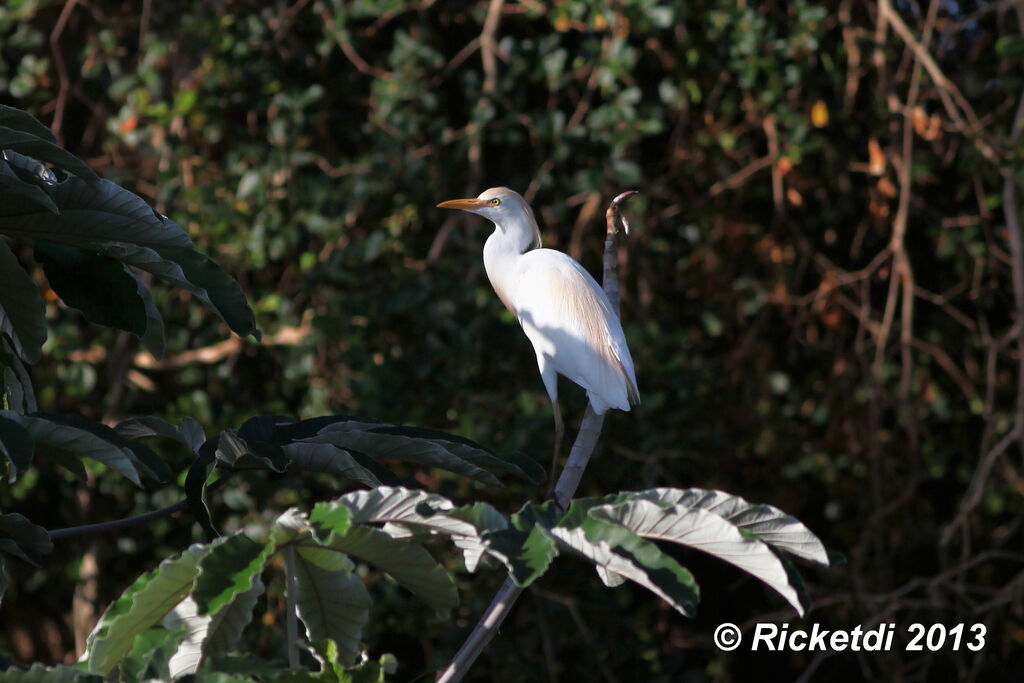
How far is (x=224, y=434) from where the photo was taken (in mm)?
988

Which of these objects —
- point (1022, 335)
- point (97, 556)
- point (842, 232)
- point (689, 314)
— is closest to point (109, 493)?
point (97, 556)

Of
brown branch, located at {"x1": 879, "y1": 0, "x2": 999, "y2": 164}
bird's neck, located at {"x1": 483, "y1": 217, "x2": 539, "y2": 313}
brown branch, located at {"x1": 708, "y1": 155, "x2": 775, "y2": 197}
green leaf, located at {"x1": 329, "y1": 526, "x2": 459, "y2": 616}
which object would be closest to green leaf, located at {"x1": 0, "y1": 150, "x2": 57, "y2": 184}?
green leaf, located at {"x1": 329, "y1": 526, "x2": 459, "y2": 616}

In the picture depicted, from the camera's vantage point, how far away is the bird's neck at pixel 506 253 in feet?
5.58

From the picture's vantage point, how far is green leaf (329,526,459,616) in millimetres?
797

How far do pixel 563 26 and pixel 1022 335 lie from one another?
124 cm

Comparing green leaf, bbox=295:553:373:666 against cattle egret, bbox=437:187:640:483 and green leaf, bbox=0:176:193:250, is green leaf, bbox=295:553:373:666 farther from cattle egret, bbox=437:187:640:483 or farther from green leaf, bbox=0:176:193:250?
cattle egret, bbox=437:187:640:483

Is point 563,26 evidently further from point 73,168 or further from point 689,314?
point 73,168

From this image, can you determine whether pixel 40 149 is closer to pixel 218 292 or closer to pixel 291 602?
pixel 218 292

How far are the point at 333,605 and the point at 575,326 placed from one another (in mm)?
738

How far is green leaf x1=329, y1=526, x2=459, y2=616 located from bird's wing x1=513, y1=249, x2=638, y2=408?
A: 0.68 metres

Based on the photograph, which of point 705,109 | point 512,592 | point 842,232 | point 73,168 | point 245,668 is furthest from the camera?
point 842,232

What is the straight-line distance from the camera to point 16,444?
2.84 ft

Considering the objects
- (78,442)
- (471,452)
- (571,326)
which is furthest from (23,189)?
(571,326)

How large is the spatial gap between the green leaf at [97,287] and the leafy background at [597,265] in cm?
125
